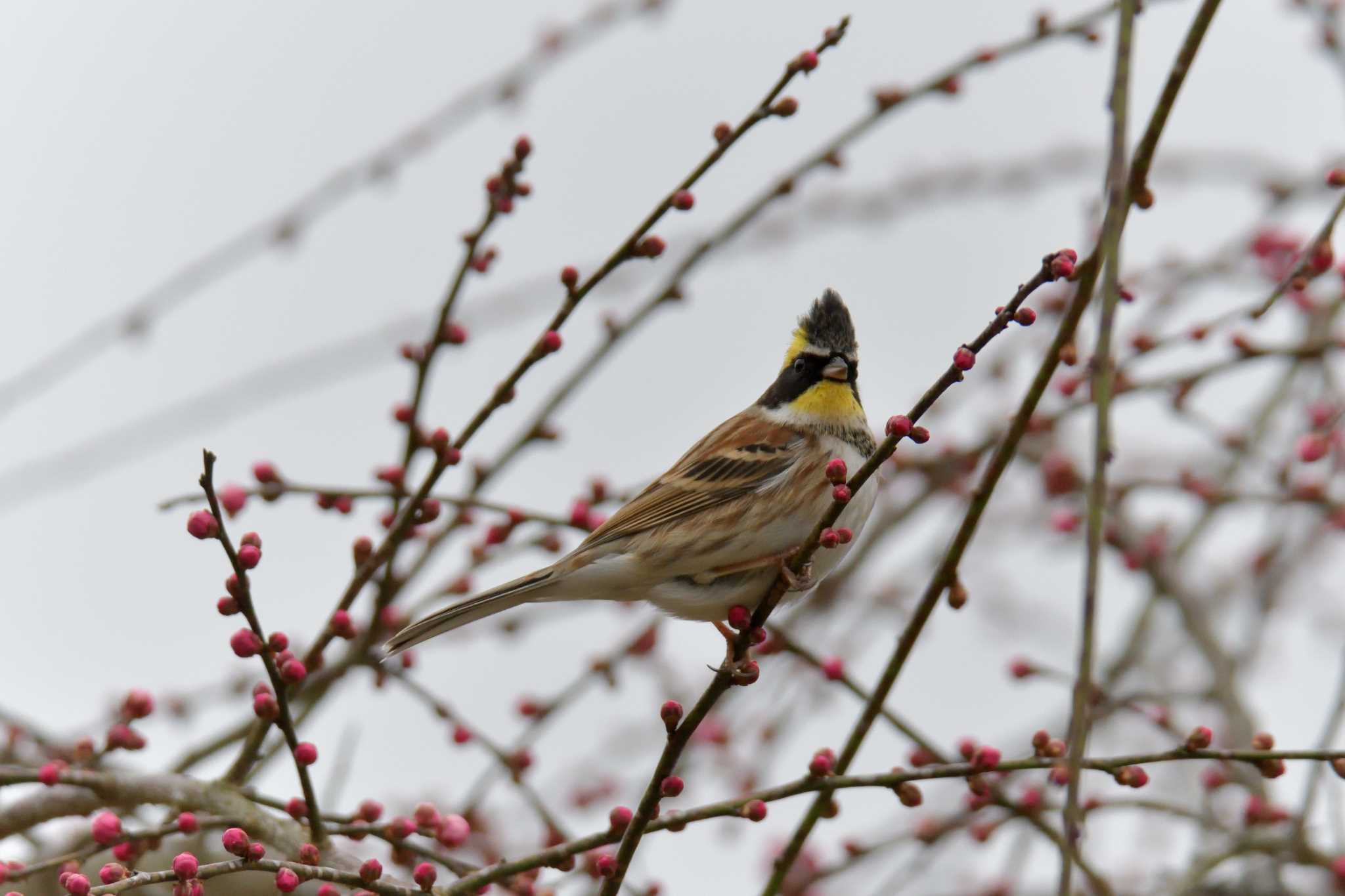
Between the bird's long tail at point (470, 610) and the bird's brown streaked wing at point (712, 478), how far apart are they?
1.02ft

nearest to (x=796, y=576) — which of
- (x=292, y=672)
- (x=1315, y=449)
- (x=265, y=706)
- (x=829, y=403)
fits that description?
(x=292, y=672)

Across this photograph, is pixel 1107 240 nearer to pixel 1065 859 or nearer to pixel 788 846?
pixel 1065 859

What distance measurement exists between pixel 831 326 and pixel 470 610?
5.72 feet

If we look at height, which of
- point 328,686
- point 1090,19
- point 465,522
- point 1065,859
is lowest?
point 1065,859

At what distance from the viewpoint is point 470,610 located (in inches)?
183

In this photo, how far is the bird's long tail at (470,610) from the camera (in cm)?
450

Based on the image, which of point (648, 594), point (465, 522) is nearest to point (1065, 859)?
point (648, 594)

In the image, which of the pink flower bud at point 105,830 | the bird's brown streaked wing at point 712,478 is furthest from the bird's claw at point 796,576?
the pink flower bud at point 105,830

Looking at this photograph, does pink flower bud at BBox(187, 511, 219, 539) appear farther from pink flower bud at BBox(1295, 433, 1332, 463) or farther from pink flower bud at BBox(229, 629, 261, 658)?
pink flower bud at BBox(1295, 433, 1332, 463)

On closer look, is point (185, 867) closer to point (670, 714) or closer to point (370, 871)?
point (370, 871)

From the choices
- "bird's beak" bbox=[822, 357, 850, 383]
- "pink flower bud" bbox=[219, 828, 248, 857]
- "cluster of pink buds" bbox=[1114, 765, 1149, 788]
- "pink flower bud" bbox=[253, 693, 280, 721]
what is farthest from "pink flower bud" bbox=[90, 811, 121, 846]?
"bird's beak" bbox=[822, 357, 850, 383]

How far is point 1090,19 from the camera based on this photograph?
5.02 m

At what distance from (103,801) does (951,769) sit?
240 centimetres

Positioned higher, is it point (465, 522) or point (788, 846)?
point (465, 522)
